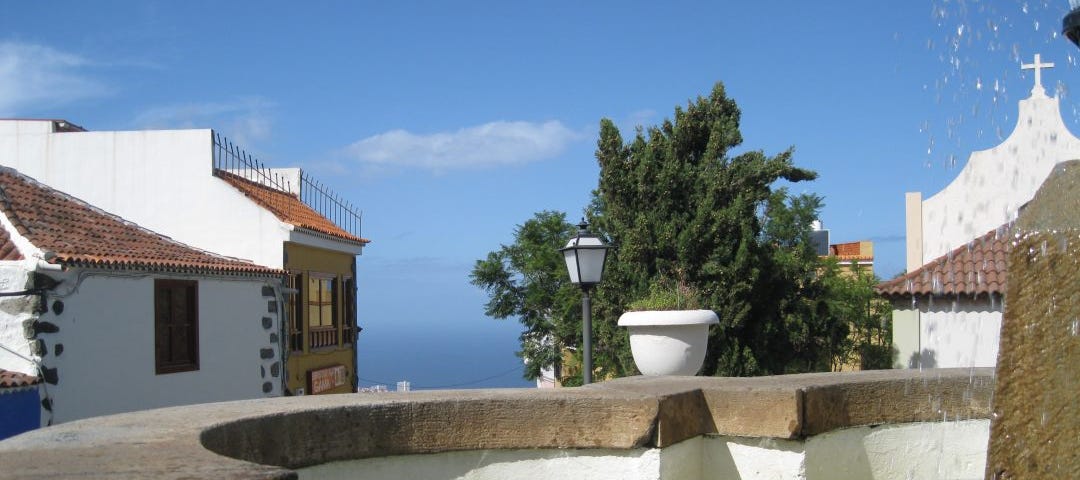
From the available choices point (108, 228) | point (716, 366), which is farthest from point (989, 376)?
point (108, 228)

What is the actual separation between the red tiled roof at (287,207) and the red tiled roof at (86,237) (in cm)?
206

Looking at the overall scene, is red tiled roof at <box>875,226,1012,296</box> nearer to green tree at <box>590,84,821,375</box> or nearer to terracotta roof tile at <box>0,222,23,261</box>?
green tree at <box>590,84,821,375</box>

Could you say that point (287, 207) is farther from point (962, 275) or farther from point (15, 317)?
point (962, 275)

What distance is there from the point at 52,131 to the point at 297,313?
21.2ft

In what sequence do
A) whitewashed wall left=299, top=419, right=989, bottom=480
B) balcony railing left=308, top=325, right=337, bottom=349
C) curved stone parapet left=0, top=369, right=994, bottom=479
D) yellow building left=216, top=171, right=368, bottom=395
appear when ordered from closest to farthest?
curved stone parapet left=0, top=369, right=994, bottom=479 → whitewashed wall left=299, top=419, right=989, bottom=480 → yellow building left=216, top=171, right=368, bottom=395 → balcony railing left=308, top=325, right=337, bottom=349

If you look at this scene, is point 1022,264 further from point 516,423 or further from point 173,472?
point 173,472

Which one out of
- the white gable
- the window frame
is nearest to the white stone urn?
the white gable

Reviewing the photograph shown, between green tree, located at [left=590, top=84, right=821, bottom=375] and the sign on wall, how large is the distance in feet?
26.2

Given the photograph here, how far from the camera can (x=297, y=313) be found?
22.0m

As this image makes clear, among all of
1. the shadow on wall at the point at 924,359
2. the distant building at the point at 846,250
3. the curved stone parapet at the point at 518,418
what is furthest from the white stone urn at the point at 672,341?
the distant building at the point at 846,250

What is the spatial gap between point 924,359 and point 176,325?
530 inches

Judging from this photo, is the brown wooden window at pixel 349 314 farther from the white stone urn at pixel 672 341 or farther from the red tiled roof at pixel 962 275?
the white stone urn at pixel 672 341

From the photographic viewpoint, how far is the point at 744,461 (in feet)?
12.5

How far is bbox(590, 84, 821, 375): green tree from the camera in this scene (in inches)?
661
